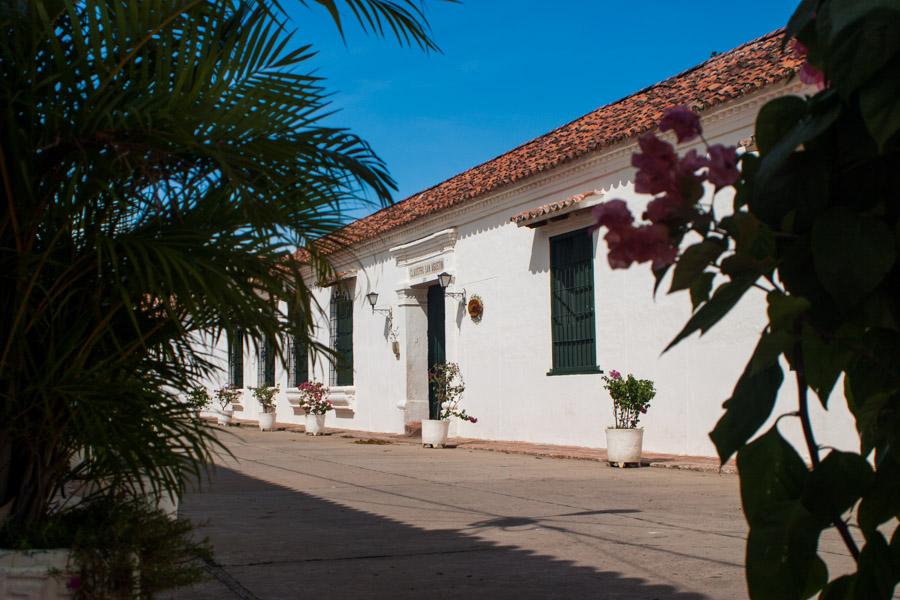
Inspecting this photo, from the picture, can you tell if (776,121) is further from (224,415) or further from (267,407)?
(267,407)

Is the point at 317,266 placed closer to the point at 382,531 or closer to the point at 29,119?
the point at 29,119

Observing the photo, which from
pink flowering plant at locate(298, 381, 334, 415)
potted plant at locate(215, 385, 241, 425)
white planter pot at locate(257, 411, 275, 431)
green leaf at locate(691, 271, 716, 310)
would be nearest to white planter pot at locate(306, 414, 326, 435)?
pink flowering plant at locate(298, 381, 334, 415)

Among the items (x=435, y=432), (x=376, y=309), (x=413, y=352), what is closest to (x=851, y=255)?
(x=435, y=432)

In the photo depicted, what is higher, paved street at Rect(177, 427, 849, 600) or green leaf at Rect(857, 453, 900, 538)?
green leaf at Rect(857, 453, 900, 538)

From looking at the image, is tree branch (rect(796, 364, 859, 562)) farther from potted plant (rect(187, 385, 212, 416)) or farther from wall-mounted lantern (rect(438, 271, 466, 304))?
wall-mounted lantern (rect(438, 271, 466, 304))

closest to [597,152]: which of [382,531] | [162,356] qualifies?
[382,531]

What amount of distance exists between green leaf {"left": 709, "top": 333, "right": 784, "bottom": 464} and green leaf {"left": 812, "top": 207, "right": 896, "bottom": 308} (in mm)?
123

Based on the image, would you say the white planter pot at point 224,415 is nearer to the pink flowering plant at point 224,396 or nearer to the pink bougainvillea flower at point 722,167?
the pink flowering plant at point 224,396

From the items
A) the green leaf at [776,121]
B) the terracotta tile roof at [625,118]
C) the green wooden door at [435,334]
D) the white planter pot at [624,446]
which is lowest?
the white planter pot at [624,446]

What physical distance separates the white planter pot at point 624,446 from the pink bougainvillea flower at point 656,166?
10457 mm

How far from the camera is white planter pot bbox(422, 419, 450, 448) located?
15.6 metres

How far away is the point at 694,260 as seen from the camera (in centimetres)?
119

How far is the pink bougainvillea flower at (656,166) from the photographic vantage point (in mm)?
1237

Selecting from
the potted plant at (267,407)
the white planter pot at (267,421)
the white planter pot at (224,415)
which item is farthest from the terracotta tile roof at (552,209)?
the white planter pot at (267,421)
